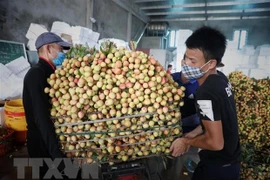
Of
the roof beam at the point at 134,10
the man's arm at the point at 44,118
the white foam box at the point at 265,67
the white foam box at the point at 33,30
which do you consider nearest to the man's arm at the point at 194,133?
the man's arm at the point at 44,118

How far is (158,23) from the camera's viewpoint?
389 inches

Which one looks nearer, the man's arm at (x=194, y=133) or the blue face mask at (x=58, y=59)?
the man's arm at (x=194, y=133)

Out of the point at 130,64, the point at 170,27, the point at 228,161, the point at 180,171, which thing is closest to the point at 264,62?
the point at 170,27

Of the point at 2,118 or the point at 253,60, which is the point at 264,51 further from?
the point at 2,118

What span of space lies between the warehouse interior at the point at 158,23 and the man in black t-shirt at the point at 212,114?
29.9 inches

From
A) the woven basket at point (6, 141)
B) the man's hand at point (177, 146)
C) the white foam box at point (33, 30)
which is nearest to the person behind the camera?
the man's hand at point (177, 146)

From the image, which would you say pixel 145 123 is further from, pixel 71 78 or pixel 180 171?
pixel 180 171

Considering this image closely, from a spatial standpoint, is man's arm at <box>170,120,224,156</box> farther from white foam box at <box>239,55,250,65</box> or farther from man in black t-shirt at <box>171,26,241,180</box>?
white foam box at <box>239,55,250,65</box>

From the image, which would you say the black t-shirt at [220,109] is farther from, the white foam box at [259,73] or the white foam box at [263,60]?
the white foam box at [263,60]

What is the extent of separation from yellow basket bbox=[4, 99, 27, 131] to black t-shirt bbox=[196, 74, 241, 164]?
2.45 m

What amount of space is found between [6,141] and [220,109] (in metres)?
2.69

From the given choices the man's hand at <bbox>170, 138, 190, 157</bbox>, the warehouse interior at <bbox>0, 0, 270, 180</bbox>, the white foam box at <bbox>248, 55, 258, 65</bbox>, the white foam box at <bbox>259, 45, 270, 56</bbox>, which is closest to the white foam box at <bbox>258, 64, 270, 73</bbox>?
the warehouse interior at <bbox>0, 0, 270, 180</bbox>

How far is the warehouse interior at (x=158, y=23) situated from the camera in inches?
127

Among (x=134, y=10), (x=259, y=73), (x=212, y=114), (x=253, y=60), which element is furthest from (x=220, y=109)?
(x=253, y=60)
